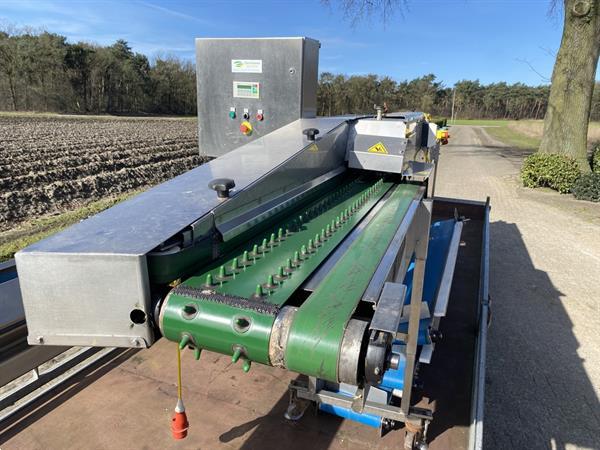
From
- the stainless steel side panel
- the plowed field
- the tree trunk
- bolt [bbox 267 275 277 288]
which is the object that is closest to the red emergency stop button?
bolt [bbox 267 275 277 288]

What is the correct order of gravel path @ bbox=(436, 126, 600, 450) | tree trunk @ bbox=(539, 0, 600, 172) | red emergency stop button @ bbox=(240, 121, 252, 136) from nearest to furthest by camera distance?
1. gravel path @ bbox=(436, 126, 600, 450)
2. red emergency stop button @ bbox=(240, 121, 252, 136)
3. tree trunk @ bbox=(539, 0, 600, 172)

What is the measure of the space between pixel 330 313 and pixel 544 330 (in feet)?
13.8

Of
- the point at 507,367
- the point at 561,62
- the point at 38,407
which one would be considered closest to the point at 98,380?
the point at 38,407

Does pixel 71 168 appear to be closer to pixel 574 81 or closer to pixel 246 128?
pixel 246 128

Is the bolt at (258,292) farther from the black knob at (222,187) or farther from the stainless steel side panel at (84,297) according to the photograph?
the black knob at (222,187)

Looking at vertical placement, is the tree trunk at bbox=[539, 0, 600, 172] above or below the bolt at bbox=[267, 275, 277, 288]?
above

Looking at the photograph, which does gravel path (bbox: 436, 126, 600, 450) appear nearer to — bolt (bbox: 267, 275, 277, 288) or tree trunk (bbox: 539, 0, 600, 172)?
bolt (bbox: 267, 275, 277, 288)

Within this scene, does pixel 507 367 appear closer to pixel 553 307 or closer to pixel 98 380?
pixel 553 307

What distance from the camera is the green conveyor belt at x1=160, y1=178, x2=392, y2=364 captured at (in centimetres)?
122

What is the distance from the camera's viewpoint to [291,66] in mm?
3229

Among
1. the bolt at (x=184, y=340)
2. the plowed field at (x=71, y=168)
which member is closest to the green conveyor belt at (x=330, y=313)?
the bolt at (x=184, y=340)

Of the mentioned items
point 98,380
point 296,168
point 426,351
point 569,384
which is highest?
point 296,168

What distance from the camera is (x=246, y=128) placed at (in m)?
3.45

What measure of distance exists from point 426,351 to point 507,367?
6.74ft
